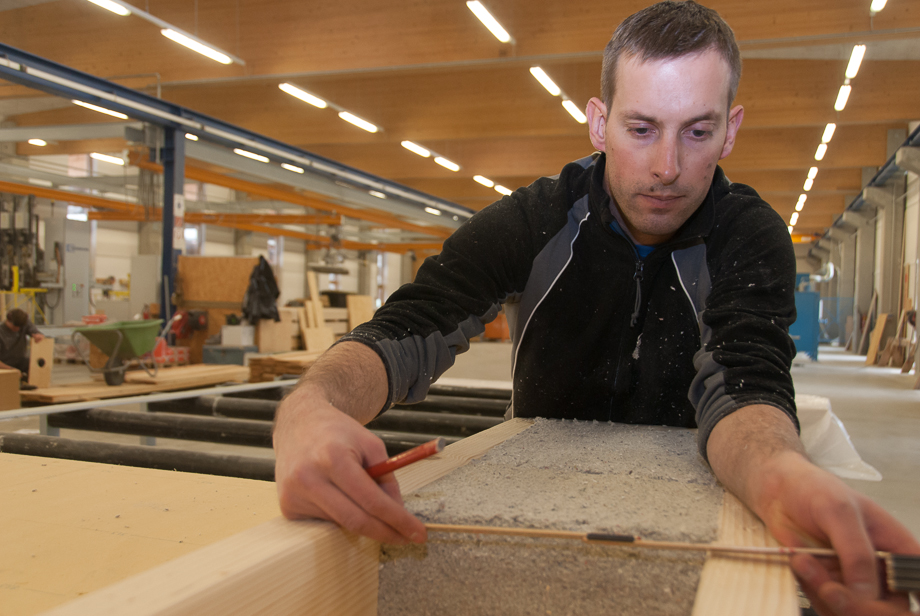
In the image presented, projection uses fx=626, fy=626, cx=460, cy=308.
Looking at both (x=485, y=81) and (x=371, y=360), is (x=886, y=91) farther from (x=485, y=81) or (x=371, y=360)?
(x=371, y=360)

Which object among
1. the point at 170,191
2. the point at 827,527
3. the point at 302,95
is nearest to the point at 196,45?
the point at 170,191

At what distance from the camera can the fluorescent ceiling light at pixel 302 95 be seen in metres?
8.86

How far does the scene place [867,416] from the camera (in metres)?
6.61

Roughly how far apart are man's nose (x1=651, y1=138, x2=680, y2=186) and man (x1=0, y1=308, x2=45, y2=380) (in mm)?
7542

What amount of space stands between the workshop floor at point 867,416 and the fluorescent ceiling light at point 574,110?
4.10 metres

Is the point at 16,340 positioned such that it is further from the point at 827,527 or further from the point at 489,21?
the point at 827,527

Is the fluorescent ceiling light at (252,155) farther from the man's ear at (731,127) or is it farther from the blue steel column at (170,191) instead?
the man's ear at (731,127)

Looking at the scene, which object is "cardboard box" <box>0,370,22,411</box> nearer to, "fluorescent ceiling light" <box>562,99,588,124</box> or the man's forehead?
the man's forehead

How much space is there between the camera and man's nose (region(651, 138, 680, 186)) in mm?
1265

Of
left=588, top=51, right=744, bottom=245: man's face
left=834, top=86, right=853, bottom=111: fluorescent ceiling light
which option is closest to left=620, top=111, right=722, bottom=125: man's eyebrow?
left=588, top=51, right=744, bottom=245: man's face

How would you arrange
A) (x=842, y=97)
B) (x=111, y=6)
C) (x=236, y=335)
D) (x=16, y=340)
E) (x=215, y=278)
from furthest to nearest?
(x=842, y=97) < (x=215, y=278) < (x=236, y=335) < (x=16, y=340) < (x=111, y=6)

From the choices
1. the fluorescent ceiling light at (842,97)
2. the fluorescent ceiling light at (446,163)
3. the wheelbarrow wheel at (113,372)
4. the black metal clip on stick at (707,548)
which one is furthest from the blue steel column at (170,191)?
the fluorescent ceiling light at (842,97)

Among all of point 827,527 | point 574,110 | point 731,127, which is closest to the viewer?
point 827,527

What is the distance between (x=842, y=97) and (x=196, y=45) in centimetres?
841
